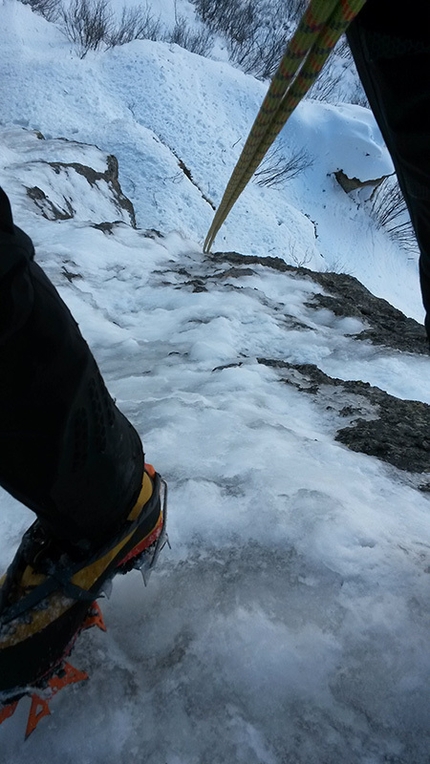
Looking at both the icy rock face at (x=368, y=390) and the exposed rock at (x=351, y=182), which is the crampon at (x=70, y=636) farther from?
the exposed rock at (x=351, y=182)

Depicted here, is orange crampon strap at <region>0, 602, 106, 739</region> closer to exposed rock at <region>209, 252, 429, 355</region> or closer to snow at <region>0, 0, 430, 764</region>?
snow at <region>0, 0, 430, 764</region>

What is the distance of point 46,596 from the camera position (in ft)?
2.20

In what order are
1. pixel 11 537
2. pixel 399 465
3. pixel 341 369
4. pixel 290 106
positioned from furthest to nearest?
pixel 341 369 < pixel 399 465 < pixel 11 537 < pixel 290 106

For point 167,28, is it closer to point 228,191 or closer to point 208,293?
point 208,293

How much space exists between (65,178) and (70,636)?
471 centimetres

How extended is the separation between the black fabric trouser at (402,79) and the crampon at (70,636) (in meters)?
0.59

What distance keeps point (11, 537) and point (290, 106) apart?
0.95 m

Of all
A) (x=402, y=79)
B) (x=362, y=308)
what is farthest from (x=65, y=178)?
(x=402, y=79)

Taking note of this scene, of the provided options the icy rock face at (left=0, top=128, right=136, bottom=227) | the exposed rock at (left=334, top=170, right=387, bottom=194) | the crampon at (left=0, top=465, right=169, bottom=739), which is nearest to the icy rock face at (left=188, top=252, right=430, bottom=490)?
the crampon at (left=0, top=465, right=169, bottom=739)

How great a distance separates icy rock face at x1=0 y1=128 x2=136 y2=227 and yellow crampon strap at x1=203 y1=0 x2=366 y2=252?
10.2 ft

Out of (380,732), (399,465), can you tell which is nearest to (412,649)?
(380,732)

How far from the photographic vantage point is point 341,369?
2.27 metres

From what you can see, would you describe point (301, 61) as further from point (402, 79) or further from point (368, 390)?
point (368, 390)

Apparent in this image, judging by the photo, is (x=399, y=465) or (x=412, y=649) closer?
(x=412, y=649)
